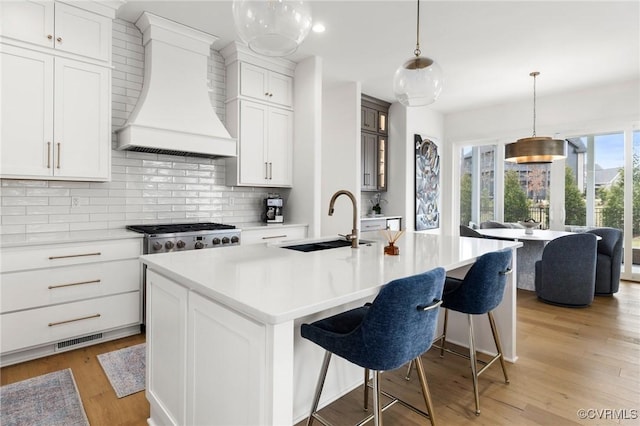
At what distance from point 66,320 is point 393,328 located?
2.62 meters

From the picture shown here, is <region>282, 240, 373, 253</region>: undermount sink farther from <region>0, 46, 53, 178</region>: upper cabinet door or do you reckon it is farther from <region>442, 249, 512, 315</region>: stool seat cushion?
<region>0, 46, 53, 178</region>: upper cabinet door

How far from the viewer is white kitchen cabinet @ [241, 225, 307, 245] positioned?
372 cm

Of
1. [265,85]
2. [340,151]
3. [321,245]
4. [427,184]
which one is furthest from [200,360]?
[427,184]

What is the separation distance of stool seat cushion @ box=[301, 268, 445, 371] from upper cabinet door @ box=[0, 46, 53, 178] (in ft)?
8.75

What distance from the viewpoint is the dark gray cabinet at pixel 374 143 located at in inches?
222

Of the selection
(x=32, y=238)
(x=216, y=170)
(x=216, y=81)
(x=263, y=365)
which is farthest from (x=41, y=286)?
(x=216, y=81)

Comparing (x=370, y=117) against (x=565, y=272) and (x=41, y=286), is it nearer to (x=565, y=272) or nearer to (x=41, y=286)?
(x=565, y=272)

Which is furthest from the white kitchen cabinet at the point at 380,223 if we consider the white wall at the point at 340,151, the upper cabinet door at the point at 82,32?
the upper cabinet door at the point at 82,32

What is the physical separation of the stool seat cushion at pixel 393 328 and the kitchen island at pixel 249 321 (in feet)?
0.33

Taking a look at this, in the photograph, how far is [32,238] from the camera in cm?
262

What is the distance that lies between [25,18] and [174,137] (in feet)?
4.27

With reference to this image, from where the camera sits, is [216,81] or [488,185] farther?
[488,185]

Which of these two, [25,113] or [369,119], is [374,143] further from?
[25,113]

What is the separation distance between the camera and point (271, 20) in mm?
1605
